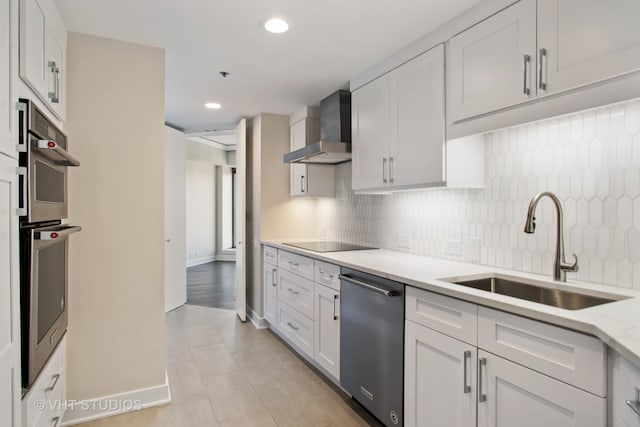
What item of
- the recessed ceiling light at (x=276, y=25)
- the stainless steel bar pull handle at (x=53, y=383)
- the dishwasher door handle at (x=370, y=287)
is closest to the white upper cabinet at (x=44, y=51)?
the recessed ceiling light at (x=276, y=25)

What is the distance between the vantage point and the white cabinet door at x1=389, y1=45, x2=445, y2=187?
2.14 metres

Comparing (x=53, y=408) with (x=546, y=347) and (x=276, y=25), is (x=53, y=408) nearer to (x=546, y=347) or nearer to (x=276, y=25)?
(x=546, y=347)

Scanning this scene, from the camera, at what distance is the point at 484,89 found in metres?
1.85

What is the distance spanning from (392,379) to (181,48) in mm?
2445

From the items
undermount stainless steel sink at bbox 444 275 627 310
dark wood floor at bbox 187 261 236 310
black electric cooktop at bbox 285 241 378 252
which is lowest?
dark wood floor at bbox 187 261 236 310

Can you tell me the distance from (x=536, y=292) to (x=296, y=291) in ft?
6.29

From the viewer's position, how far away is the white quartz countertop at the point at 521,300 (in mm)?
1072

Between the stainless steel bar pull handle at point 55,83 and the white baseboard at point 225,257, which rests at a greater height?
the stainless steel bar pull handle at point 55,83

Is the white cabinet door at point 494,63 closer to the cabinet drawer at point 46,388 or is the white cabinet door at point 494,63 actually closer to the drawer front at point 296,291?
the drawer front at point 296,291

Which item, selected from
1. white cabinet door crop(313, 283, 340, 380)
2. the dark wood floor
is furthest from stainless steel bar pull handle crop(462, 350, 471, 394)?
the dark wood floor

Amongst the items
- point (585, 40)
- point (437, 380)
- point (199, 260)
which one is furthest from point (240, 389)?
point (199, 260)

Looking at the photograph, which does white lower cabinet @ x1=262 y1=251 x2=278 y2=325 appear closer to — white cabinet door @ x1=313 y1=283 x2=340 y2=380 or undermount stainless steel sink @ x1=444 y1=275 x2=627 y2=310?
white cabinet door @ x1=313 y1=283 x2=340 y2=380

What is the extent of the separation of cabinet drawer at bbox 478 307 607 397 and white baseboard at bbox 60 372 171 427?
2.10m

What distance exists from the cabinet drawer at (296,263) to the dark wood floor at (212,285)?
1750mm
